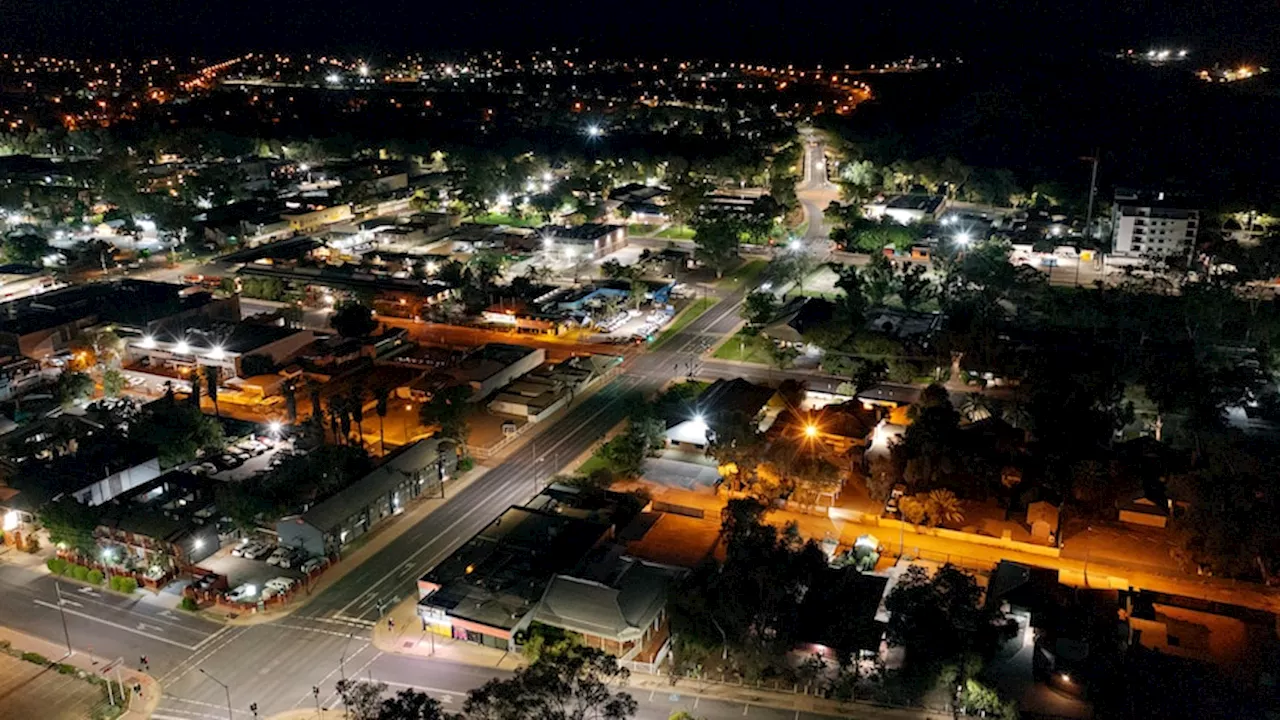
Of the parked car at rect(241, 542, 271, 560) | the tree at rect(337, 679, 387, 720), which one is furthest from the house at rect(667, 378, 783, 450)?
the tree at rect(337, 679, 387, 720)

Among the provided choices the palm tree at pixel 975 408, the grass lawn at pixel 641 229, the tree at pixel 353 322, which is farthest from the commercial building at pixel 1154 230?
the tree at pixel 353 322

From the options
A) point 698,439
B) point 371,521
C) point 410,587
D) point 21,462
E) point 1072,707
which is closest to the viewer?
point 1072,707

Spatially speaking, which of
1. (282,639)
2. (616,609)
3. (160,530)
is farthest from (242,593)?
(616,609)

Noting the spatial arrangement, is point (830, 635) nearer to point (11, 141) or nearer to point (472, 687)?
point (472, 687)

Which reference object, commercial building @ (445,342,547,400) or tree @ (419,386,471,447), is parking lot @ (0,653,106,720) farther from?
commercial building @ (445,342,547,400)

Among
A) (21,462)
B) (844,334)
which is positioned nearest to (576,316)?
(844,334)

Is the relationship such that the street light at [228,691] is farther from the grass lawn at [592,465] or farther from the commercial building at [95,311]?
the commercial building at [95,311]
